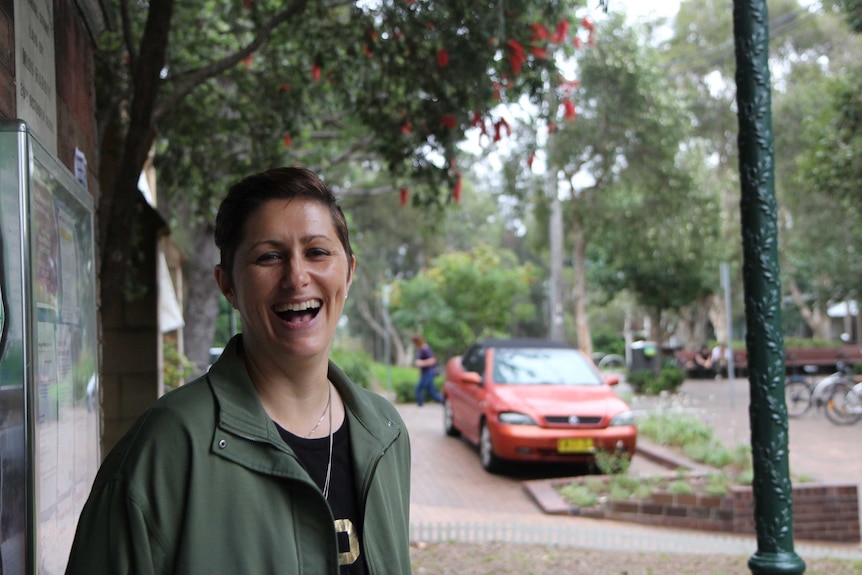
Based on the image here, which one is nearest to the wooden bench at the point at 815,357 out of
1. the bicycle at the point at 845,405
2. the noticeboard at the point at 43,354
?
the bicycle at the point at 845,405

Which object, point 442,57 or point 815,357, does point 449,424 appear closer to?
point 442,57

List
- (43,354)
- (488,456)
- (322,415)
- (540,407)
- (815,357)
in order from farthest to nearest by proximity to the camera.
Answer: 1. (815,357)
2. (488,456)
3. (540,407)
4. (43,354)
5. (322,415)

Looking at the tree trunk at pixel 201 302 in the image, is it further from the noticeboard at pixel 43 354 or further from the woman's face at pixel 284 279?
the woman's face at pixel 284 279

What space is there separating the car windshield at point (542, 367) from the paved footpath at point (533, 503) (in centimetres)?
119

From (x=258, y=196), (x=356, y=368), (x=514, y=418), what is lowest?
(x=356, y=368)

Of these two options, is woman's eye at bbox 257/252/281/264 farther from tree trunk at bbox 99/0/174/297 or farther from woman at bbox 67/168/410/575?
tree trunk at bbox 99/0/174/297

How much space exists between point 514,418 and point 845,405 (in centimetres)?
879

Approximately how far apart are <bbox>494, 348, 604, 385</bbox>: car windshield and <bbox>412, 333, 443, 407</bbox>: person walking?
24.1ft

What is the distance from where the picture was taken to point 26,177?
6.68ft

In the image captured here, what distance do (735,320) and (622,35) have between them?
127 ft

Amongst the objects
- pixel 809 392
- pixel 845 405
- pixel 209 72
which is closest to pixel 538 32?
pixel 209 72

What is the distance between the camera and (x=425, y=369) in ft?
69.4

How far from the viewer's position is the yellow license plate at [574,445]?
11016mm

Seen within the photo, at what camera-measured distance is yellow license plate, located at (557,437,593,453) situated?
11016 mm
